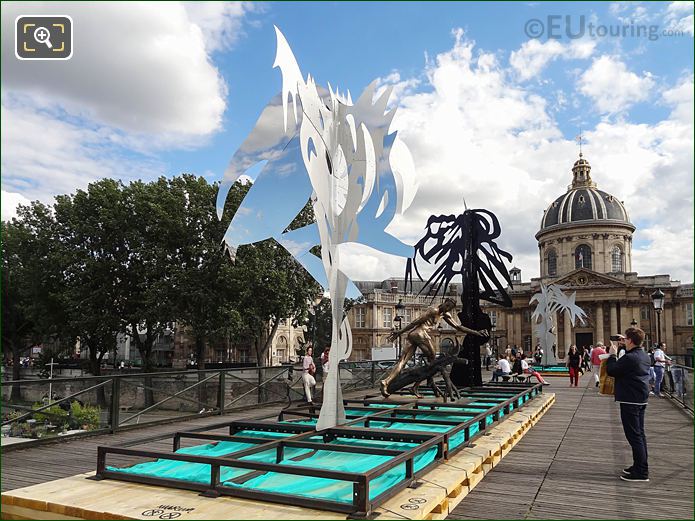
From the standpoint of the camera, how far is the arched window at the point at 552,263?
322 feet

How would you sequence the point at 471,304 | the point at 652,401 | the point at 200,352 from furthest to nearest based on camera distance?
the point at 200,352, the point at 652,401, the point at 471,304

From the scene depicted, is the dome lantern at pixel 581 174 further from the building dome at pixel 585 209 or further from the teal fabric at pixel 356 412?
the teal fabric at pixel 356 412

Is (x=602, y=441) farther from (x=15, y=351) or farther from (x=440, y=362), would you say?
(x=15, y=351)

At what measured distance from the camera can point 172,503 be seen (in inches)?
229

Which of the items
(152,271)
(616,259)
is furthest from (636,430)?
(616,259)

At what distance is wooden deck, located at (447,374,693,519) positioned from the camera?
6.56 m

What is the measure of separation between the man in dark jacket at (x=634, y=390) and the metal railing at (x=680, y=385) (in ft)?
30.4

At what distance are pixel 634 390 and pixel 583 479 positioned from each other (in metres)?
1.48

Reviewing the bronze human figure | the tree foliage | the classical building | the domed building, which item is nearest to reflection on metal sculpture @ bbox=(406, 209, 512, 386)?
the bronze human figure

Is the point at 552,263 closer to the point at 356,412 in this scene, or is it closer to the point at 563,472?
the point at 356,412

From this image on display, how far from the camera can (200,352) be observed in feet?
117

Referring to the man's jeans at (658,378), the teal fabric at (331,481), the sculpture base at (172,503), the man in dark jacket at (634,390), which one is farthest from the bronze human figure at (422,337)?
the man's jeans at (658,378)

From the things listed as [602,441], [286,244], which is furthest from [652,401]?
[286,244]

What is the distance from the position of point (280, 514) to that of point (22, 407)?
7749 millimetres
